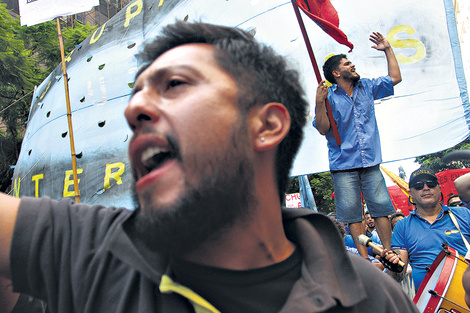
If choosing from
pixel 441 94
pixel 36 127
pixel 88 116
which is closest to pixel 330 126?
pixel 441 94

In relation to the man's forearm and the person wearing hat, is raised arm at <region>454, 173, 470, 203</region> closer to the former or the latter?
the person wearing hat

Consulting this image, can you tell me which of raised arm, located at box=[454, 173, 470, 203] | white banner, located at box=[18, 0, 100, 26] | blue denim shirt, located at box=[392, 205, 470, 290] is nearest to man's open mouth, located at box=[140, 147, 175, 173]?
raised arm, located at box=[454, 173, 470, 203]

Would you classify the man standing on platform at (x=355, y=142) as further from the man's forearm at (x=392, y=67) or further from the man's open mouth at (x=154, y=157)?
the man's open mouth at (x=154, y=157)

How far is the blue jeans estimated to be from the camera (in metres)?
3.52

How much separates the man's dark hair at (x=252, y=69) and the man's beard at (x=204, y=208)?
20 centimetres

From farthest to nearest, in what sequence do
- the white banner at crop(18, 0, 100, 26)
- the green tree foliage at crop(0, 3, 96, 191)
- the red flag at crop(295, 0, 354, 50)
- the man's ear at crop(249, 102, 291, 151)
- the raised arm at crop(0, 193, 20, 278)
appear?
the green tree foliage at crop(0, 3, 96, 191), the white banner at crop(18, 0, 100, 26), the red flag at crop(295, 0, 354, 50), the man's ear at crop(249, 102, 291, 151), the raised arm at crop(0, 193, 20, 278)

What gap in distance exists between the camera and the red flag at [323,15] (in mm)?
3611

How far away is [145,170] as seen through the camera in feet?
3.79

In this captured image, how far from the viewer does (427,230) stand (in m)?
3.50

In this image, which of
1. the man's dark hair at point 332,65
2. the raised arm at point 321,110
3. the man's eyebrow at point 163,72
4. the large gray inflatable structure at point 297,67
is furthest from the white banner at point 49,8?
the man's eyebrow at point 163,72

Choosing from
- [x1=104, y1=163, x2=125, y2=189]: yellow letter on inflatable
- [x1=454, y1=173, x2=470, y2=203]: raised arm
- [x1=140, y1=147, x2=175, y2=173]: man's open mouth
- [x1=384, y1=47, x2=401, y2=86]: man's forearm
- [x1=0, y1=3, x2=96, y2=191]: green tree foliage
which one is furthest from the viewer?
[x1=0, y1=3, x2=96, y2=191]: green tree foliage

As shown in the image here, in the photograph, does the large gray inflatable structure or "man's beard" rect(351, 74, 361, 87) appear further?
the large gray inflatable structure

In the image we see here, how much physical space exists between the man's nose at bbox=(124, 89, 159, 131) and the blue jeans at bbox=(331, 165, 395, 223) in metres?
2.88

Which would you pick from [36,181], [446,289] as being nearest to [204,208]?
[446,289]
